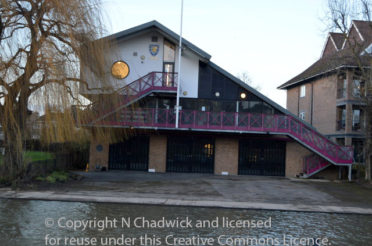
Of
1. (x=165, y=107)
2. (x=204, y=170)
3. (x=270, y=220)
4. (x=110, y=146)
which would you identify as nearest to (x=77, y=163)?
(x=110, y=146)

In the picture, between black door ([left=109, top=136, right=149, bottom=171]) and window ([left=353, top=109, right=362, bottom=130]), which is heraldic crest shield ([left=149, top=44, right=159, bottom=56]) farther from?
window ([left=353, top=109, right=362, bottom=130])

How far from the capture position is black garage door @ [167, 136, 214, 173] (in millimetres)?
24125

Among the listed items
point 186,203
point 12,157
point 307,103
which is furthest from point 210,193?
point 307,103

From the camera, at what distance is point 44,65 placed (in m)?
13.3

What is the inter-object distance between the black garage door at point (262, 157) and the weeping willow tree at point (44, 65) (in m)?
12.8

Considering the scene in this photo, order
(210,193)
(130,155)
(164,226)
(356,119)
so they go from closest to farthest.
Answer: (164,226), (210,193), (130,155), (356,119)

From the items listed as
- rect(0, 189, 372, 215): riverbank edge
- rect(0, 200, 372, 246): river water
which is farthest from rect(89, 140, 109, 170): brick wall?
rect(0, 200, 372, 246): river water

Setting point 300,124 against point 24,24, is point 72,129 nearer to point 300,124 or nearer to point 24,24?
point 24,24

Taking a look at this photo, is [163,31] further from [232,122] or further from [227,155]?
[227,155]

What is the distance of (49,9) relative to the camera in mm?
13977

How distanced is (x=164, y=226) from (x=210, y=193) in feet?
20.2

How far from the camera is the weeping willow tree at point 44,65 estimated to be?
13.2 meters

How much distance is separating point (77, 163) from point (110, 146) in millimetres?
2854

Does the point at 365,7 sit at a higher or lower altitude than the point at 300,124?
higher
